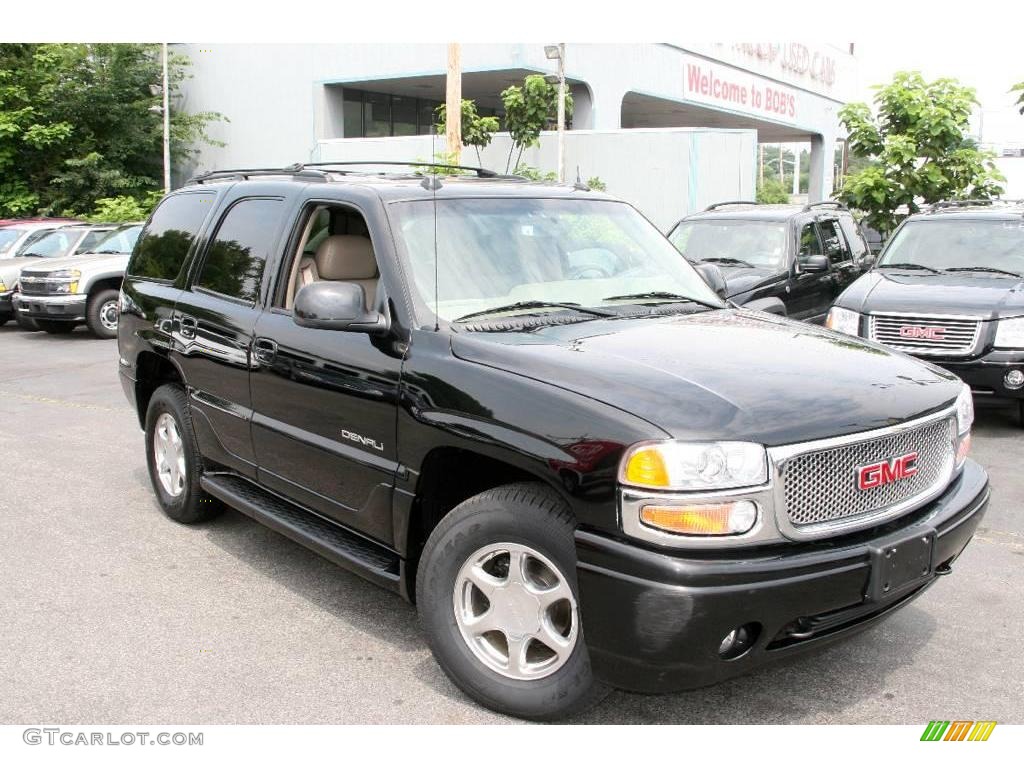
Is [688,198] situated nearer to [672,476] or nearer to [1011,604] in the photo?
[1011,604]

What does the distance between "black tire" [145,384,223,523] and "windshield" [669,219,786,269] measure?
6.68 meters

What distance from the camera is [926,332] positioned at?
8.08m

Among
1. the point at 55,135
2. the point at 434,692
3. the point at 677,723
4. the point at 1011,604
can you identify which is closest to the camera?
the point at 677,723

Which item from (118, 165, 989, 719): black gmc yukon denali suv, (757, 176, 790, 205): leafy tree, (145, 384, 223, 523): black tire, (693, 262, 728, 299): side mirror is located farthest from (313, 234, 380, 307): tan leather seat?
(757, 176, 790, 205): leafy tree

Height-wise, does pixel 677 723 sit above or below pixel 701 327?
below

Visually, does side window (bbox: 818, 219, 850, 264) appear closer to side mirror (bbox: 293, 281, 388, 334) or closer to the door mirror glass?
the door mirror glass

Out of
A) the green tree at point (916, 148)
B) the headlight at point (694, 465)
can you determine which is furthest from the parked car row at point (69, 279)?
the headlight at point (694, 465)

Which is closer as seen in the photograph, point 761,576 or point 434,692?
point 761,576

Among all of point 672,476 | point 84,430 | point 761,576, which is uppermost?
point 672,476

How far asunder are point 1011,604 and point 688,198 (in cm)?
1870

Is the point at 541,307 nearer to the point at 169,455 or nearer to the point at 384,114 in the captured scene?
the point at 169,455

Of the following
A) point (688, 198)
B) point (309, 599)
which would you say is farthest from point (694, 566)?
point (688, 198)

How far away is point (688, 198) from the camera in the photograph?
2239 cm

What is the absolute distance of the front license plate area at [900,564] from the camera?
309 centimetres
